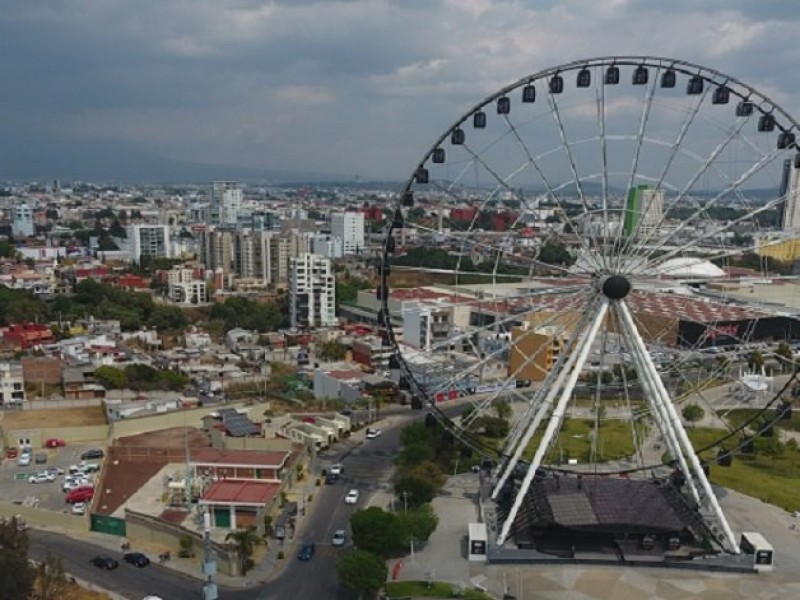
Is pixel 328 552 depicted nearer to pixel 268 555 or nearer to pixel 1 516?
pixel 268 555

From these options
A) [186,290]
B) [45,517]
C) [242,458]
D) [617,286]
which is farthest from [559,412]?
[186,290]

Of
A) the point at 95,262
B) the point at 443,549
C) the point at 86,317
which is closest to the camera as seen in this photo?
the point at 443,549

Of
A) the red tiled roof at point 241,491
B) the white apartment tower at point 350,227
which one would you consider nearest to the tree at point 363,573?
the red tiled roof at point 241,491

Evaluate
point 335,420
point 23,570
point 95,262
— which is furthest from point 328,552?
point 95,262

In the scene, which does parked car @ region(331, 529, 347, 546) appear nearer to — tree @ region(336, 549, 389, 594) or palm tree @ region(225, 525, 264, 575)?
palm tree @ region(225, 525, 264, 575)

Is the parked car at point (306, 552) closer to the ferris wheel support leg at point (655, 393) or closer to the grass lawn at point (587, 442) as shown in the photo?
the grass lawn at point (587, 442)

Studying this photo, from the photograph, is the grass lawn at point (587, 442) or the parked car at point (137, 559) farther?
the grass lawn at point (587, 442)
